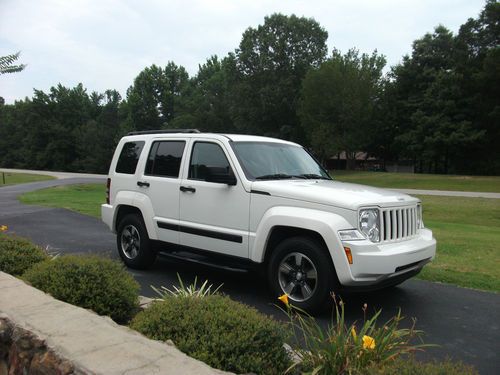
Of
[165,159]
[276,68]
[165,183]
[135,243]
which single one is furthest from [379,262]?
[276,68]

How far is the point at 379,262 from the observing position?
15.5 feet

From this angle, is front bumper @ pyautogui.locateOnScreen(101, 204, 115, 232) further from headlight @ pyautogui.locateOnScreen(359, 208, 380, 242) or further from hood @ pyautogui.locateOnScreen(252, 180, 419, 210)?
headlight @ pyautogui.locateOnScreen(359, 208, 380, 242)

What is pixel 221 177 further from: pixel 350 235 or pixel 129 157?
pixel 129 157

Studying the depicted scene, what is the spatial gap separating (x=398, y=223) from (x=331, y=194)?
2.80 ft

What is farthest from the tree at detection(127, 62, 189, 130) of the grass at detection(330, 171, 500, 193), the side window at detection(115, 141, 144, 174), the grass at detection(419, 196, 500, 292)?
→ the side window at detection(115, 141, 144, 174)

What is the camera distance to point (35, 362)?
9.53 feet

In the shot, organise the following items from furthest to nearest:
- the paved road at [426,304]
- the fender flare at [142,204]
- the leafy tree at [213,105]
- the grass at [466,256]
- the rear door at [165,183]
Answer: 1. the leafy tree at [213,105]
2. the grass at [466,256]
3. the fender flare at [142,204]
4. the rear door at [165,183]
5. the paved road at [426,304]

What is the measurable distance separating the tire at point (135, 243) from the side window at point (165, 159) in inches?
31.0

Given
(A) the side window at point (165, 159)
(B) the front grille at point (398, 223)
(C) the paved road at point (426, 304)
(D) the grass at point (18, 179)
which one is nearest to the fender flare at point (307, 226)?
(B) the front grille at point (398, 223)

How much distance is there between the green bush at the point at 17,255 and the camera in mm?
4840

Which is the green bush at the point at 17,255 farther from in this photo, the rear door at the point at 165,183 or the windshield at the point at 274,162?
the windshield at the point at 274,162

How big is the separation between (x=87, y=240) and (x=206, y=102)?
213 ft

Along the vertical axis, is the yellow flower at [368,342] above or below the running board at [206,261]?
above

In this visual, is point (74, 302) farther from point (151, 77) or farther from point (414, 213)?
point (151, 77)
